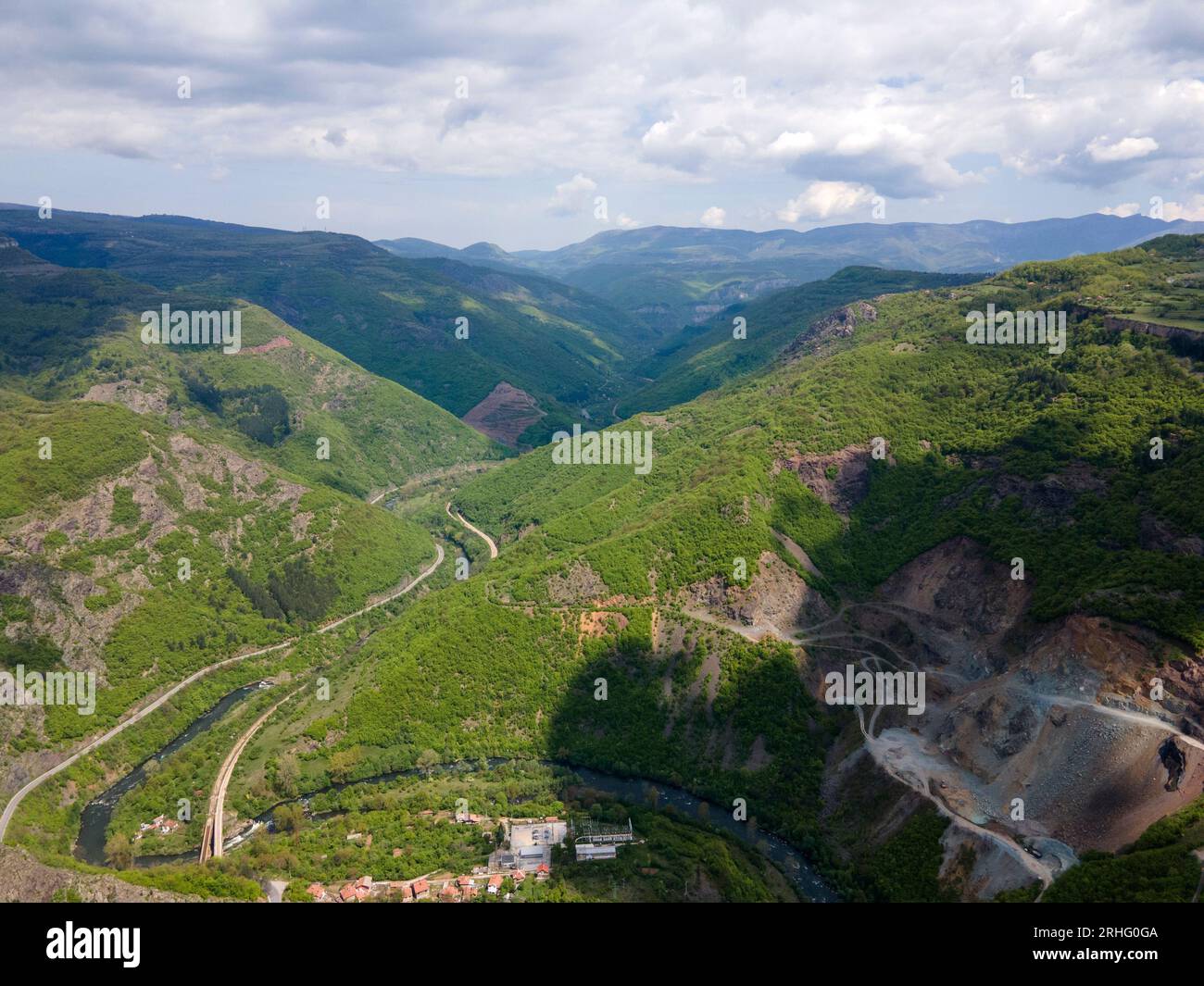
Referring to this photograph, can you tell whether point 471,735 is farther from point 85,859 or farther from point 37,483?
point 37,483

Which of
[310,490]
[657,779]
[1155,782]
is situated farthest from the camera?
[310,490]

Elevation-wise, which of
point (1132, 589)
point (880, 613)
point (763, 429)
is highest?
point (763, 429)

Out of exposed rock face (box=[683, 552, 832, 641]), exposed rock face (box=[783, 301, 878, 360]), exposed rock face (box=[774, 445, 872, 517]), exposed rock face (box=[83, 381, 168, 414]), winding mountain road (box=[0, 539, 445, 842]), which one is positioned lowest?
winding mountain road (box=[0, 539, 445, 842])

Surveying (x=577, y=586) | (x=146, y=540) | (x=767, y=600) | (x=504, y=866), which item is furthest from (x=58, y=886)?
(x=767, y=600)

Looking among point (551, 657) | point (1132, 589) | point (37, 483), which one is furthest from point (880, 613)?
point (37, 483)

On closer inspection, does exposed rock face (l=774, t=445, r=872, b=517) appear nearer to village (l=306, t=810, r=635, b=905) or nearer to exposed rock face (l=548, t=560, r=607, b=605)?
exposed rock face (l=548, t=560, r=607, b=605)

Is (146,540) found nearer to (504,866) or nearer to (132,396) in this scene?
(132,396)

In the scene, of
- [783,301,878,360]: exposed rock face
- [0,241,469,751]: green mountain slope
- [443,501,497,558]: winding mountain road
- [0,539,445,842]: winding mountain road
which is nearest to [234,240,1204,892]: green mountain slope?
[0,539,445,842]: winding mountain road

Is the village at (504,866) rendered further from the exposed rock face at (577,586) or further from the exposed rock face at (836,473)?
the exposed rock face at (836,473)
